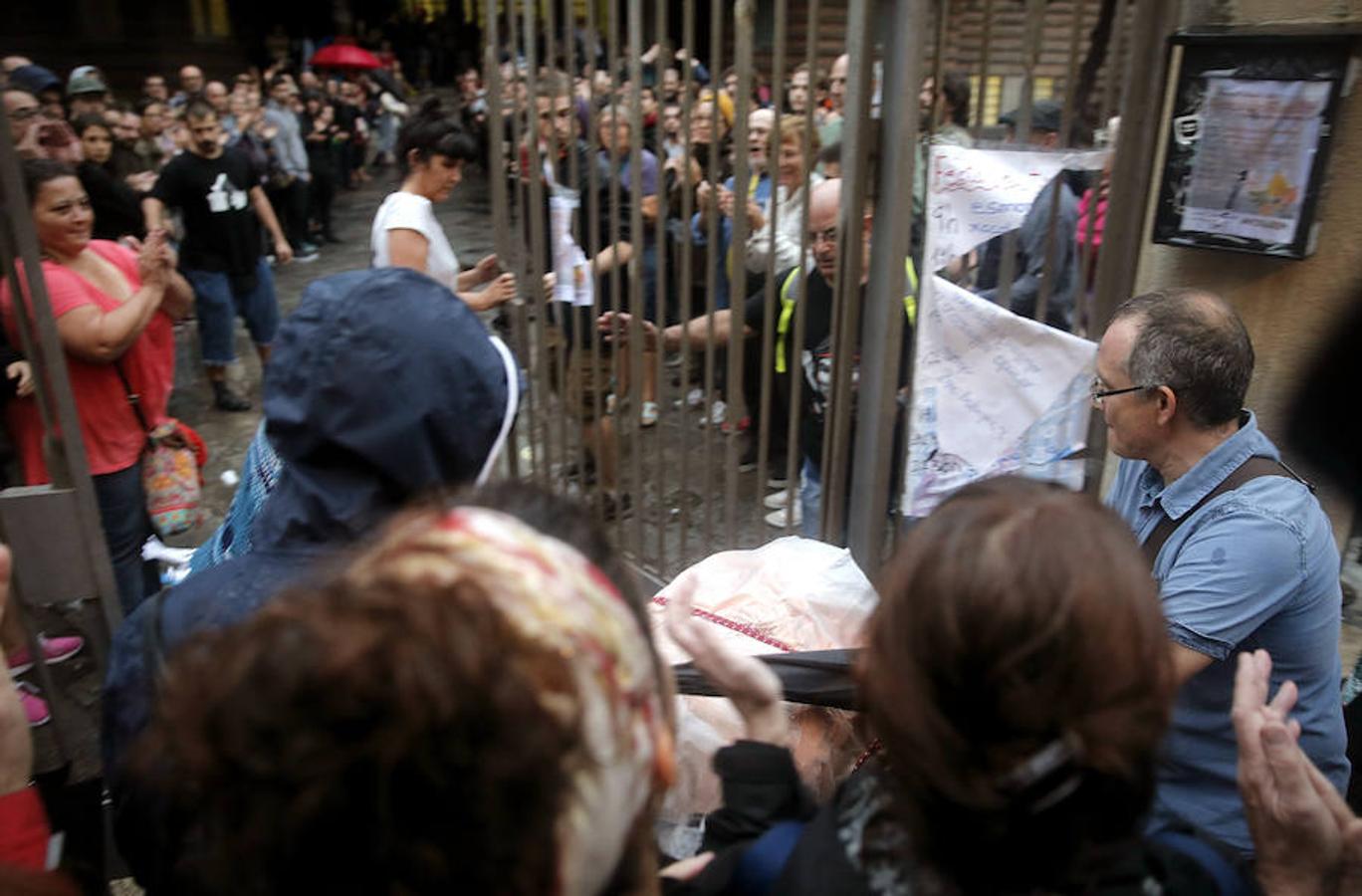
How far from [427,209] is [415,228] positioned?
17cm

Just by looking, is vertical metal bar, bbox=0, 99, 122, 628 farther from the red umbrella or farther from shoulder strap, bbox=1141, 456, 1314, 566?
the red umbrella

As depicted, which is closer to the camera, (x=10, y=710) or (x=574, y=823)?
(x=574, y=823)

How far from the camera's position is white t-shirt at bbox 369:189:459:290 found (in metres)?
3.58

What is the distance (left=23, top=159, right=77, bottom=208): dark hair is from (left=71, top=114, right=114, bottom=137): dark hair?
3593mm

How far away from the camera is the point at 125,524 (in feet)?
10.9

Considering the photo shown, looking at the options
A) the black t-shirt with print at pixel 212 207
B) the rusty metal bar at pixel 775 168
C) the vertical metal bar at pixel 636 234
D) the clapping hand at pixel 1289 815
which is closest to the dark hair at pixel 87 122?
the black t-shirt with print at pixel 212 207

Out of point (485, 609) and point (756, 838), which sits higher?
point (485, 609)

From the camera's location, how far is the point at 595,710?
2.61ft

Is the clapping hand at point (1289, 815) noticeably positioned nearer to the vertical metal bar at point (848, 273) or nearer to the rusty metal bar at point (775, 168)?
the vertical metal bar at point (848, 273)

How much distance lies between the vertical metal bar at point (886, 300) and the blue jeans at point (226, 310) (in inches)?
195

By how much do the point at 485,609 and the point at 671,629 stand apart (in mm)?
568

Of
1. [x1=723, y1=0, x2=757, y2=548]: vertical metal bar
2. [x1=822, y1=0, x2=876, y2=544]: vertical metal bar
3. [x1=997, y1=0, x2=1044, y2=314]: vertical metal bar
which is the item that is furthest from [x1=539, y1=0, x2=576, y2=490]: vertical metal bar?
[x1=997, y1=0, x2=1044, y2=314]: vertical metal bar

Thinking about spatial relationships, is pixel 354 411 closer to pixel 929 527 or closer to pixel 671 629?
pixel 671 629

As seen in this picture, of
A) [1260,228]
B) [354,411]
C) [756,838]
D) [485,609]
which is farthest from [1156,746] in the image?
[1260,228]
